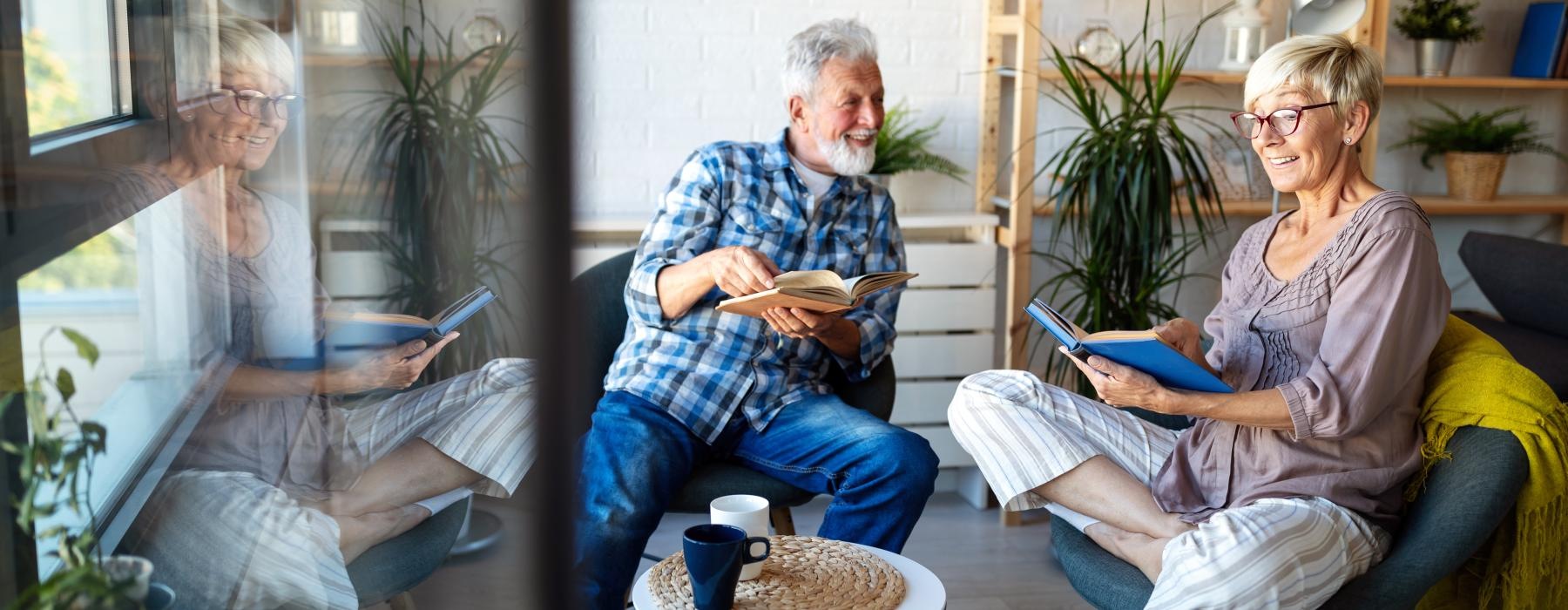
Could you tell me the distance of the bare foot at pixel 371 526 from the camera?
256mm

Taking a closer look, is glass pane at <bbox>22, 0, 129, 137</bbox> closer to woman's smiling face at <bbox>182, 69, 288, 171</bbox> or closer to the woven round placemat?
woman's smiling face at <bbox>182, 69, 288, 171</bbox>

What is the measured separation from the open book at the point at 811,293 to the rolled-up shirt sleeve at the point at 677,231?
0.25 metres

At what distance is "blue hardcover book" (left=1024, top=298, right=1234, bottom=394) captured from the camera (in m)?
1.58

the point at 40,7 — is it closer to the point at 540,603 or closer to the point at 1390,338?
the point at 540,603

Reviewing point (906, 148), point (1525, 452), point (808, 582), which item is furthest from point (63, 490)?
point (906, 148)

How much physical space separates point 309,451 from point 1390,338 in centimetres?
154

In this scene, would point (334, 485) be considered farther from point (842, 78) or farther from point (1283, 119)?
point (842, 78)

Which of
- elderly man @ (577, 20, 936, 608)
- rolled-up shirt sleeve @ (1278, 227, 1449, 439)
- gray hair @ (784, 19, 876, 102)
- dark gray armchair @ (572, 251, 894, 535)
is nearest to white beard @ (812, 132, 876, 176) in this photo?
elderly man @ (577, 20, 936, 608)

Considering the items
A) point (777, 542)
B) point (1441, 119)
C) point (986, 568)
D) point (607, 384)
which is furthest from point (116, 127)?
point (1441, 119)

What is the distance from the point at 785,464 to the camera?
77.9 inches

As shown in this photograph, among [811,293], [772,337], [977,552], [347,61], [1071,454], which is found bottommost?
[977,552]

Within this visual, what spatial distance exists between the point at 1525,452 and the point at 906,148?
157cm

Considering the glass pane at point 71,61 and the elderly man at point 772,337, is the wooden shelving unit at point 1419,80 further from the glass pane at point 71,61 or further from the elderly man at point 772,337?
the glass pane at point 71,61

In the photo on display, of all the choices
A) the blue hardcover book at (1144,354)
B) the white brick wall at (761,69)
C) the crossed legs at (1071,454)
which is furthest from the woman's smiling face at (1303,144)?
the white brick wall at (761,69)
